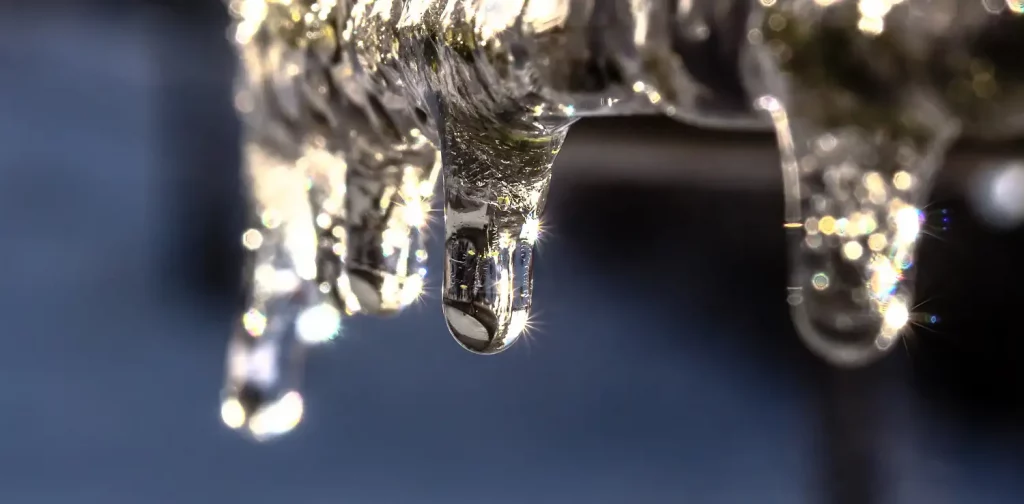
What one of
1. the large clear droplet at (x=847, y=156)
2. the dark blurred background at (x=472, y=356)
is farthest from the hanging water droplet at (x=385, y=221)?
the dark blurred background at (x=472, y=356)

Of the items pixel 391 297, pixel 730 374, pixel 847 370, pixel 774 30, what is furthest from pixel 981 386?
pixel 774 30

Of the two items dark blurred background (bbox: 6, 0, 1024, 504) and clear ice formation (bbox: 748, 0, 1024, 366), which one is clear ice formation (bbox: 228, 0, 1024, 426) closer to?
clear ice formation (bbox: 748, 0, 1024, 366)

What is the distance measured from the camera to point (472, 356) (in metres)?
0.96

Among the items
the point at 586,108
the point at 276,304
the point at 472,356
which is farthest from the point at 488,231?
the point at 472,356

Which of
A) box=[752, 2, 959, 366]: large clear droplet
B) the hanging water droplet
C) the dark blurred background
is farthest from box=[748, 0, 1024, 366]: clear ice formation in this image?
the dark blurred background

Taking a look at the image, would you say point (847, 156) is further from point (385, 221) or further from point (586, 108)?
point (385, 221)

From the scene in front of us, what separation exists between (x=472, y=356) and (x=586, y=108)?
2.69 ft

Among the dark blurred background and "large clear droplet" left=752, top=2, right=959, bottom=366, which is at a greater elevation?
the dark blurred background

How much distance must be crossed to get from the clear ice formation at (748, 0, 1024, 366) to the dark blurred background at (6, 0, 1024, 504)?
1.64 ft

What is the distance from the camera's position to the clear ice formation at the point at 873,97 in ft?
0.33

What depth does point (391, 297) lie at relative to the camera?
272 mm

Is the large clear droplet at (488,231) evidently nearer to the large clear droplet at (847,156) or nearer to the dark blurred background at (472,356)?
the large clear droplet at (847,156)

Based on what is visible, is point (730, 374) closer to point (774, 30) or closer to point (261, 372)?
point (261, 372)

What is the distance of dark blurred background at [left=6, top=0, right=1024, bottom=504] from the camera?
79cm
